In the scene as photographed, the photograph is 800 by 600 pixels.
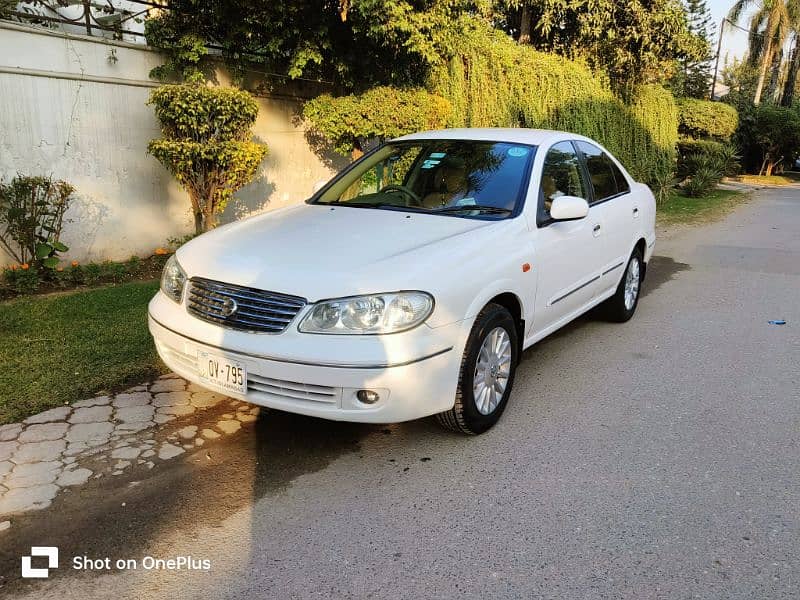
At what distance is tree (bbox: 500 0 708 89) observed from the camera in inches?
515

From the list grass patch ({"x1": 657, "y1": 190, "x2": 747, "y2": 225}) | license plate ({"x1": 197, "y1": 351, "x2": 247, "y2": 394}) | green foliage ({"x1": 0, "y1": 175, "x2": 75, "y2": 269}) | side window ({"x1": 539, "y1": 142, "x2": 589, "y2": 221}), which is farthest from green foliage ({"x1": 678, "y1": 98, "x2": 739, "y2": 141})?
license plate ({"x1": 197, "y1": 351, "x2": 247, "y2": 394})

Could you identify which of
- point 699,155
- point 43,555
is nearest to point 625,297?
point 43,555

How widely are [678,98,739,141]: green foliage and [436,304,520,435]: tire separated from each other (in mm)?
20374

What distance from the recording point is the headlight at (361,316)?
3252 mm

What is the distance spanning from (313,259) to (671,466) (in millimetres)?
2210

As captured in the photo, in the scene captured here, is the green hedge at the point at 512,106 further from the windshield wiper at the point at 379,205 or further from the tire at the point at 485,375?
the tire at the point at 485,375

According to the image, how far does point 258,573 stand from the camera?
2.70 m

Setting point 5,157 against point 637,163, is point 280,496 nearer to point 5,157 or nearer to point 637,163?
point 5,157

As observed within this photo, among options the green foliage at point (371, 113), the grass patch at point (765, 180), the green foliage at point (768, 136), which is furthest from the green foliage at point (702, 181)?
the green foliage at point (371, 113)

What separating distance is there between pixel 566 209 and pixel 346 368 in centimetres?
194

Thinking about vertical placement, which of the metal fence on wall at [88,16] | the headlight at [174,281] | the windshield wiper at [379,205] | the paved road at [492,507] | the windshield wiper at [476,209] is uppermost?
the metal fence on wall at [88,16]

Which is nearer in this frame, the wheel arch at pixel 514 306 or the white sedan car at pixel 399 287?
the white sedan car at pixel 399 287

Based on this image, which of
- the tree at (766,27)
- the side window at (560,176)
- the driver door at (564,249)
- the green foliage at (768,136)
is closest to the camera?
the driver door at (564,249)

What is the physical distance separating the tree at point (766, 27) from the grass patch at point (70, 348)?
1557 inches
